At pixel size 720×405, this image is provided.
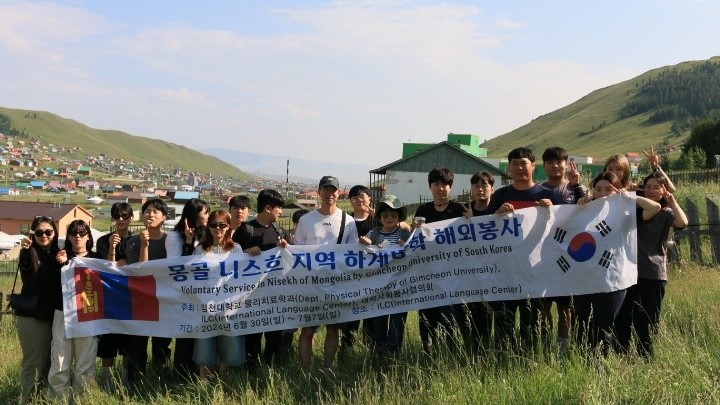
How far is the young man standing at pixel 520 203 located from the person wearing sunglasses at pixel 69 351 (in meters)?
4.05

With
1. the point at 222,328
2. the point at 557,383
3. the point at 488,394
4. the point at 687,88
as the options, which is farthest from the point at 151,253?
the point at 687,88

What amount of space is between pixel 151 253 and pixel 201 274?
0.64m

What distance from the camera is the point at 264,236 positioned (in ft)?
22.3

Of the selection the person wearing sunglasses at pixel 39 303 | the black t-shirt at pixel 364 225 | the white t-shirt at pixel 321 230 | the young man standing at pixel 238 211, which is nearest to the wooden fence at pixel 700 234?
the black t-shirt at pixel 364 225

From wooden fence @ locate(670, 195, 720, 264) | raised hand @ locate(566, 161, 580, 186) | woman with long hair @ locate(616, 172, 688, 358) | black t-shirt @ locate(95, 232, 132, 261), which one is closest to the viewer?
woman with long hair @ locate(616, 172, 688, 358)

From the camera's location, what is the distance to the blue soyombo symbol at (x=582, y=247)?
6.46m

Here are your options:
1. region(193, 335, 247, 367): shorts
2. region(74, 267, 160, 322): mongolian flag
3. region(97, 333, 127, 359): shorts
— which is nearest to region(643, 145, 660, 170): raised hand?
region(193, 335, 247, 367): shorts

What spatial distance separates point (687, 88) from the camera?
592ft

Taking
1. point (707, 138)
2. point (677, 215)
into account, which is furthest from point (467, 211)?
point (707, 138)

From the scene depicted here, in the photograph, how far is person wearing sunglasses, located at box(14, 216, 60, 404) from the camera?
249 inches

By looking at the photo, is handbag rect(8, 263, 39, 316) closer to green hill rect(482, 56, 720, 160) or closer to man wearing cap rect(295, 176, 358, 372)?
man wearing cap rect(295, 176, 358, 372)

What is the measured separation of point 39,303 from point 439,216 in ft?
13.3

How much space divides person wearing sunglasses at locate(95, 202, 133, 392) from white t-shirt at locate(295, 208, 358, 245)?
1.83m

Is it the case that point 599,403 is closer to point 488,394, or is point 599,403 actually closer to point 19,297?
point 488,394
